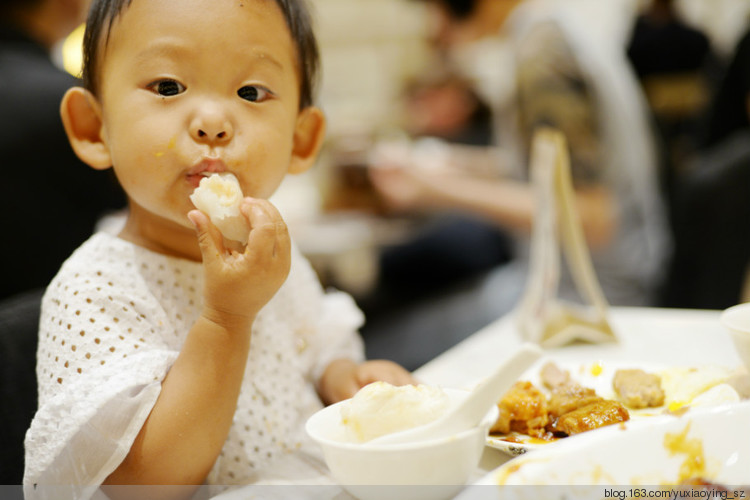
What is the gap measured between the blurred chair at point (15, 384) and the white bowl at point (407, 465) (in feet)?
1.51

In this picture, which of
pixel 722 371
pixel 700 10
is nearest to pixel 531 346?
pixel 722 371

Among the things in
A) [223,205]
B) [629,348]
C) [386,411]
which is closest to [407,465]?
[386,411]

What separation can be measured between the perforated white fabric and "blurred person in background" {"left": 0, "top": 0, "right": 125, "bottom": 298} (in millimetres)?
948

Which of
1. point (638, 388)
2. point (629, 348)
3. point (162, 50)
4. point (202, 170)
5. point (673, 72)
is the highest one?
point (673, 72)

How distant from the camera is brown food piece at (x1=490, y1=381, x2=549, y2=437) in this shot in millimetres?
785

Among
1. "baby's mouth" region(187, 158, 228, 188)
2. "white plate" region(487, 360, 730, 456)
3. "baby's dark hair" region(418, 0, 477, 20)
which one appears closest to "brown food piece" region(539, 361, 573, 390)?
"white plate" region(487, 360, 730, 456)

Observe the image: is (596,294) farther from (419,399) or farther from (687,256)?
(687,256)

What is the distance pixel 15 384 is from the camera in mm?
897

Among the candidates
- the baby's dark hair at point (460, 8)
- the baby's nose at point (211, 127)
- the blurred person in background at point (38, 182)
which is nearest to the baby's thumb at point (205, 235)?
the baby's nose at point (211, 127)

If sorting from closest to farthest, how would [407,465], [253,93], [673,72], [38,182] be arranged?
[407,465], [253,93], [38,182], [673,72]

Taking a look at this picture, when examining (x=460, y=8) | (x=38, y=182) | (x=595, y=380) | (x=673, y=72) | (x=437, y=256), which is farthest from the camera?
(x=673, y=72)

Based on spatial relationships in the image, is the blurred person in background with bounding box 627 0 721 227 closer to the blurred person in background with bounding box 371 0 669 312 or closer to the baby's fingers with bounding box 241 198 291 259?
the blurred person in background with bounding box 371 0 669 312

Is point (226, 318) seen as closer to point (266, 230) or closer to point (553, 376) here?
point (266, 230)

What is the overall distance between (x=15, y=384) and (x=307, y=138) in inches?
20.3
